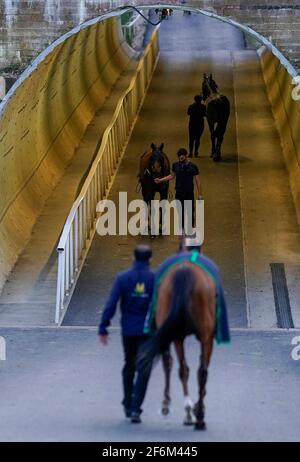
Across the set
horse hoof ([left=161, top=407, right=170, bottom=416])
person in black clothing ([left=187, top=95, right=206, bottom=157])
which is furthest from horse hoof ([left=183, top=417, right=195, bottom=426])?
person in black clothing ([left=187, top=95, right=206, bottom=157])

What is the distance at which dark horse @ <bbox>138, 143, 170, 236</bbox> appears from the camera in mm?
21781

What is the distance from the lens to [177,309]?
1166 centimetres

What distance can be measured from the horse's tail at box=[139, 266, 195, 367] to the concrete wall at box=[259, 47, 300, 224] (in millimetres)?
11513

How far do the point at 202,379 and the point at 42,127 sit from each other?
14974 millimetres

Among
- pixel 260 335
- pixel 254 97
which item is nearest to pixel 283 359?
pixel 260 335

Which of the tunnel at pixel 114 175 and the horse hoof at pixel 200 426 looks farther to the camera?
the tunnel at pixel 114 175

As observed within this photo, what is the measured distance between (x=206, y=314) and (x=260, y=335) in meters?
5.51

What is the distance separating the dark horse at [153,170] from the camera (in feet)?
71.5

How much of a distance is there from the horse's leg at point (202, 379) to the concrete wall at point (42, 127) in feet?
27.5

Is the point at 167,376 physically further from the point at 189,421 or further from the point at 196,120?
the point at 196,120

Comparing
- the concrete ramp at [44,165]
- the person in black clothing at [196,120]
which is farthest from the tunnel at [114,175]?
the person in black clothing at [196,120]

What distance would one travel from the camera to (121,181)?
2625cm

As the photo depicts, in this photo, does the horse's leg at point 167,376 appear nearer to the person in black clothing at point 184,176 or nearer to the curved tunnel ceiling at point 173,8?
the curved tunnel ceiling at point 173,8

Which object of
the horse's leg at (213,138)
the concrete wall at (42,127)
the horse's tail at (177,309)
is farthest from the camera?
the horse's leg at (213,138)
